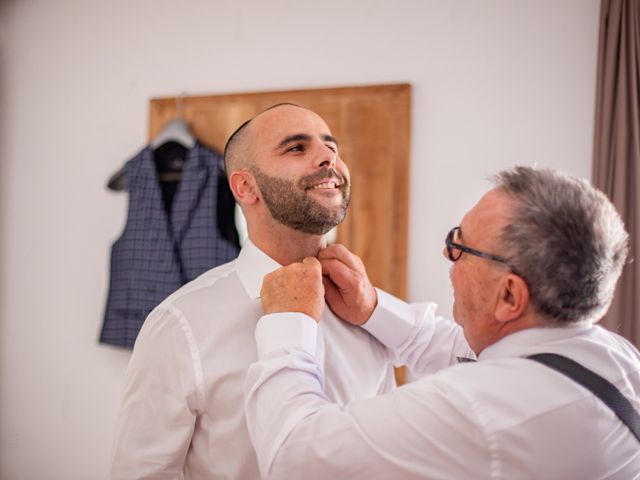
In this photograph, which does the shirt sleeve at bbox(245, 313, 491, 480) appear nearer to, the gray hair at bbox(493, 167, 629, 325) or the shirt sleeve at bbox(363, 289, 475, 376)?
the gray hair at bbox(493, 167, 629, 325)

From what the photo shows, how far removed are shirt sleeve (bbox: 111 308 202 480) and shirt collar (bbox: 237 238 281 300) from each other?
220 mm

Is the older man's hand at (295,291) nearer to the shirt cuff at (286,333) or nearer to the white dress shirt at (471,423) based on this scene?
the shirt cuff at (286,333)

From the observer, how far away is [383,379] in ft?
5.41

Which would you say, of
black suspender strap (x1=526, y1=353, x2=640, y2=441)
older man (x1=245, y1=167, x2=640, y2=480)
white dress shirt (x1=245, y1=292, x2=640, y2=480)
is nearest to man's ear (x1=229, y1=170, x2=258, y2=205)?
older man (x1=245, y1=167, x2=640, y2=480)

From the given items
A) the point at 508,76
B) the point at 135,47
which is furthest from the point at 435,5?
the point at 135,47

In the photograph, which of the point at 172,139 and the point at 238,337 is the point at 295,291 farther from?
the point at 172,139

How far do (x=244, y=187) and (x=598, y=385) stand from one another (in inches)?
37.5

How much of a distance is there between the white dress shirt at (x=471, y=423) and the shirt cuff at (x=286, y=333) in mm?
35

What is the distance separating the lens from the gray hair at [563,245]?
1040 mm

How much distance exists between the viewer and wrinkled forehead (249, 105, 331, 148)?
1522 millimetres

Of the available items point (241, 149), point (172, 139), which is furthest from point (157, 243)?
point (241, 149)

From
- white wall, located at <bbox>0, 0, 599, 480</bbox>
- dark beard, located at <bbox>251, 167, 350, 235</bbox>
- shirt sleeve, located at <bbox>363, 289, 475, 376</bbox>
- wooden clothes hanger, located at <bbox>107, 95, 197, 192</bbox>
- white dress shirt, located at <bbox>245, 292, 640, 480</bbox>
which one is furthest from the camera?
wooden clothes hanger, located at <bbox>107, 95, 197, 192</bbox>

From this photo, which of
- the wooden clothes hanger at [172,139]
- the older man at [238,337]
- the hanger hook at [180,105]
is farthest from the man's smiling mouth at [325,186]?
the hanger hook at [180,105]

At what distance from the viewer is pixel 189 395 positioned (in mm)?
1292
